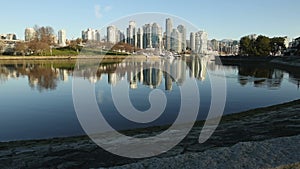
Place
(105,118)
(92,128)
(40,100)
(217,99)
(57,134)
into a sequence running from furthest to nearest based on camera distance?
1. (217,99)
2. (40,100)
3. (105,118)
4. (92,128)
5. (57,134)

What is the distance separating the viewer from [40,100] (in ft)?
70.0

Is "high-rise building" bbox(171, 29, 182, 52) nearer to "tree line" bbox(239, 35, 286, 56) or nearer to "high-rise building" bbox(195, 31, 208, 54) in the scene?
"high-rise building" bbox(195, 31, 208, 54)

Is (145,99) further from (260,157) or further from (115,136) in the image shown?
(260,157)

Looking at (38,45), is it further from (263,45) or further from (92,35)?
(263,45)

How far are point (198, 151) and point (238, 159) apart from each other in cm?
193

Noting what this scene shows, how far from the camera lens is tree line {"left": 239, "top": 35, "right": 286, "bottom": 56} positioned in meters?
114

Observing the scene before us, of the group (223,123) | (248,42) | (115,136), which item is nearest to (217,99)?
(223,123)

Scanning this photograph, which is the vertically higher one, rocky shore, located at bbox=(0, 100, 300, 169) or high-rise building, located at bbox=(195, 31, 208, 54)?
high-rise building, located at bbox=(195, 31, 208, 54)

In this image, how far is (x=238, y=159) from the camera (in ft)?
22.7

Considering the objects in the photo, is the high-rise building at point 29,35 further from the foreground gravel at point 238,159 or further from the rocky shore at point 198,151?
the foreground gravel at point 238,159

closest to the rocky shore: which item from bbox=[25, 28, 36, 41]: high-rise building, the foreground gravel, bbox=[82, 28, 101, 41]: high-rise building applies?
the foreground gravel

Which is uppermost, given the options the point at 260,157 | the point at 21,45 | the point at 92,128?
the point at 21,45

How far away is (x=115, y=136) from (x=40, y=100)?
38.1ft

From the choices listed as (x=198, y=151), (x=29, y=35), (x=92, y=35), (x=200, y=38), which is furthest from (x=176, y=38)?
(x=29, y=35)
